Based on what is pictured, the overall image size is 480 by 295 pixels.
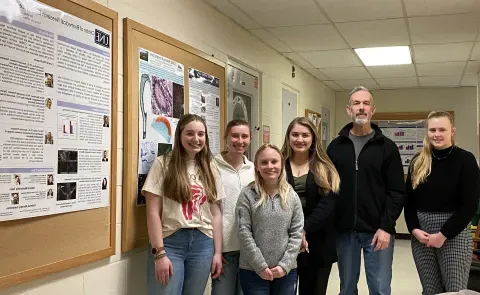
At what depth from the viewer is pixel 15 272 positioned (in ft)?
5.70

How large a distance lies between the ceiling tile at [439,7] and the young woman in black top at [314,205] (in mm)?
1556

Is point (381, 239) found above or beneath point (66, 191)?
beneath

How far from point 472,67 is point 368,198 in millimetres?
4084

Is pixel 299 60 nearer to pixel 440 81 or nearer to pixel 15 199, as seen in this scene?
pixel 440 81

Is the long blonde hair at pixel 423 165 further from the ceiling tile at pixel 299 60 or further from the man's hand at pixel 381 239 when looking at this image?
the ceiling tile at pixel 299 60

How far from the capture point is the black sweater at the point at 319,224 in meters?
2.40

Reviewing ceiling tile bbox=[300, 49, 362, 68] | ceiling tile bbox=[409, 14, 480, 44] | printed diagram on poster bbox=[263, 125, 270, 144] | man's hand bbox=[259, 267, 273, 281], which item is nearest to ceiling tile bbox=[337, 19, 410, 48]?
ceiling tile bbox=[409, 14, 480, 44]

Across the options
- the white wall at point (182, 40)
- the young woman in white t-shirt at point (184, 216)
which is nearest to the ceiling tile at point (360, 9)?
the white wall at point (182, 40)

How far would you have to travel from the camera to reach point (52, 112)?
6.22 feet

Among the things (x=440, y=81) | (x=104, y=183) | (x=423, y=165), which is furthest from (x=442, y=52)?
(x=104, y=183)

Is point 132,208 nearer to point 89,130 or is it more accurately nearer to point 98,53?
point 89,130

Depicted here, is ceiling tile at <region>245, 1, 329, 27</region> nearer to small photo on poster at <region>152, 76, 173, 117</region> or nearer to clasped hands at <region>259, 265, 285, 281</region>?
small photo on poster at <region>152, 76, 173, 117</region>

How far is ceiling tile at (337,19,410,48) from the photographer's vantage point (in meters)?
3.91

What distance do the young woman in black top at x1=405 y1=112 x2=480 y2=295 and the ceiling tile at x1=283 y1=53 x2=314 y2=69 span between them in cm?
267
